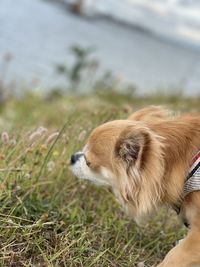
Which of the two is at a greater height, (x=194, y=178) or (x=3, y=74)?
(x=194, y=178)

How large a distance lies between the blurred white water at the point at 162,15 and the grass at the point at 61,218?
15684 mm

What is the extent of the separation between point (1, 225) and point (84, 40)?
12039mm

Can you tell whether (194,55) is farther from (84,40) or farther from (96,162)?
(96,162)

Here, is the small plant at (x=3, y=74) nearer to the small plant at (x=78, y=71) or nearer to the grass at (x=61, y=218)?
the small plant at (x=78, y=71)

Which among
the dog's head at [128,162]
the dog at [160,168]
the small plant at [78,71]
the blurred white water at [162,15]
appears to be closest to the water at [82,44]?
the small plant at [78,71]

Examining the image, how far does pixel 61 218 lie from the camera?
3539 millimetres

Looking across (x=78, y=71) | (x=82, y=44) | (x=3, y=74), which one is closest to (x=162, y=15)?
(x=82, y=44)

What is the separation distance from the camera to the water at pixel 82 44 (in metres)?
10.8

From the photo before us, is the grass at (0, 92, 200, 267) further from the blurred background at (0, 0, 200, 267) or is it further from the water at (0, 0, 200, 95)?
the water at (0, 0, 200, 95)

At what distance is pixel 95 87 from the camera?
9.44 m

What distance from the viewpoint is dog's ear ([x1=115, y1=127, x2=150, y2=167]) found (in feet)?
9.71

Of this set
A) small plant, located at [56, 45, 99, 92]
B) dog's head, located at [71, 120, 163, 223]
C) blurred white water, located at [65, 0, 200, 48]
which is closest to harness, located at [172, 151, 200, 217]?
dog's head, located at [71, 120, 163, 223]

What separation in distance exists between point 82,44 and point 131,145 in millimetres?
11279

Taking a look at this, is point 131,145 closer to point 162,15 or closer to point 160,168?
point 160,168
